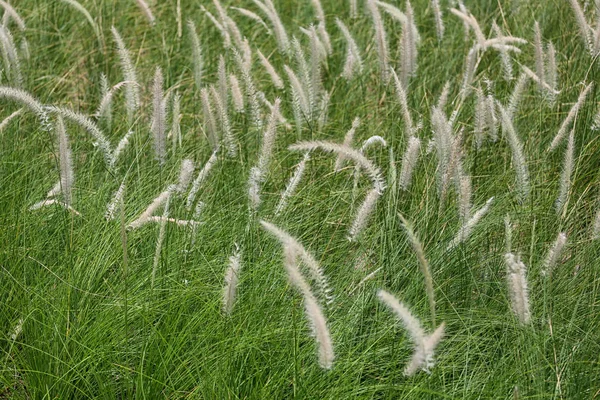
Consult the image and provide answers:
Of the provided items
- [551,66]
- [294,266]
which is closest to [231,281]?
[294,266]

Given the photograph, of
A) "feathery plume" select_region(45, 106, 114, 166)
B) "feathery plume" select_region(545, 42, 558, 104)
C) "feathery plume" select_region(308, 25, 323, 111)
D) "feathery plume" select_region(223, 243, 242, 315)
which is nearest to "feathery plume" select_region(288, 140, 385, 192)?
"feathery plume" select_region(223, 243, 242, 315)

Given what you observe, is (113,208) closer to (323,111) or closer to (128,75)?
(128,75)

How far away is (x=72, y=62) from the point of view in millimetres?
4914

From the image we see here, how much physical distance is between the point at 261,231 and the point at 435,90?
5.53 feet

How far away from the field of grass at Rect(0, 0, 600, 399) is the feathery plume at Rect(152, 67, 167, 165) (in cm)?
1

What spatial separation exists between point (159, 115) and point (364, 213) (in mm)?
742

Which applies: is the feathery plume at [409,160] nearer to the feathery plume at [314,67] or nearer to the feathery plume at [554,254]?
the feathery plume at [554,254]

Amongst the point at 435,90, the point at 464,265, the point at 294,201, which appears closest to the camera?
the point at 464,265

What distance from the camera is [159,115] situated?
3.04 m

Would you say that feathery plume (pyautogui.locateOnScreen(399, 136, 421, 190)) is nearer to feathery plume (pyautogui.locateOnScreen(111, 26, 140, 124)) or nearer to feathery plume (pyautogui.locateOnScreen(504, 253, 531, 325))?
feathery plume (pyautogui.locateOnScreen(504, 253, 531, 325))

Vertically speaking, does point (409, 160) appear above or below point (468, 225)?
above

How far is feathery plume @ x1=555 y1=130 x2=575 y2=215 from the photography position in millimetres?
2857

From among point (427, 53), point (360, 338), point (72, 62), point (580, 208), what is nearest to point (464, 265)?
point (360, 338)

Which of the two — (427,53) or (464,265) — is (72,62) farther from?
(464,265)
